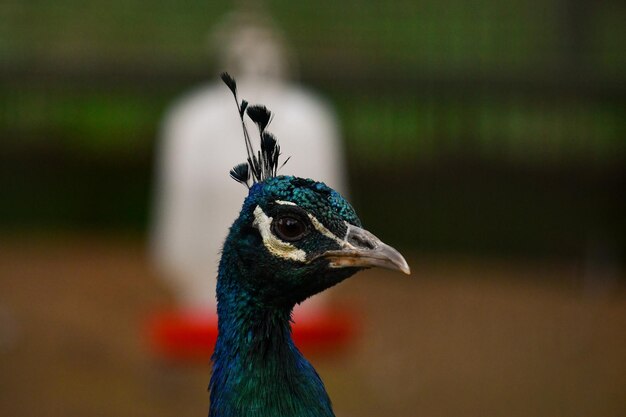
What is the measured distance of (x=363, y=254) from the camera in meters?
1.39

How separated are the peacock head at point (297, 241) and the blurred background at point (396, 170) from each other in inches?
111

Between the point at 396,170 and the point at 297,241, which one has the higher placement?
the point at 297,241

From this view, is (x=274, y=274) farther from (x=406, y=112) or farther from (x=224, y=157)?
(x=406, y=112)

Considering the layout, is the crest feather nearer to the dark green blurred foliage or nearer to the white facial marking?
the white facial marking

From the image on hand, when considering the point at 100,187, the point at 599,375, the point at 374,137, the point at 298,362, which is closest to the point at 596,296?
the point at 599,375

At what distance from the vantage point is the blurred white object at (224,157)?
3178mm

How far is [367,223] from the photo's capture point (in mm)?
5273

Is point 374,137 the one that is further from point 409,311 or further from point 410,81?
point 409,311

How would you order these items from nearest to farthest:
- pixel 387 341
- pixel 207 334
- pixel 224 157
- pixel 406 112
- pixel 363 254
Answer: pixel 363 254
pixel 207 334
pixel 224 157
pixel 387 341
pixel 406 112

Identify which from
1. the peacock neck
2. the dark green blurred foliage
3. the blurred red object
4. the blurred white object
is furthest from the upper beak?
the dark green blurred foliage

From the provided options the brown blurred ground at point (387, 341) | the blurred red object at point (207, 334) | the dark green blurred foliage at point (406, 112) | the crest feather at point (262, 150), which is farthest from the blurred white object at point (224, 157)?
the dark green blurred foliage at point (406, 112)

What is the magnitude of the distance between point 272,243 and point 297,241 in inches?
1.3

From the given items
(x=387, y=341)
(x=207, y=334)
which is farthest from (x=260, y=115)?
(x=387, y=341)

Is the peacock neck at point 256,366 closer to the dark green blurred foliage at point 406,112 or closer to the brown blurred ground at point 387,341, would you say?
the brown blurred ground at point 387,341
